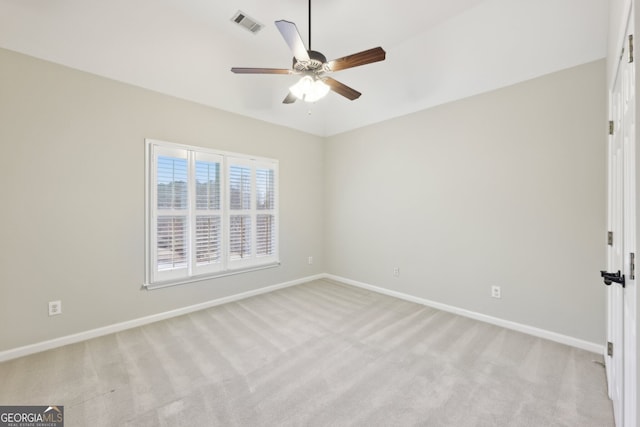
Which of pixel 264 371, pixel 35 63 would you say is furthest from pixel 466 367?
pixel 35 63

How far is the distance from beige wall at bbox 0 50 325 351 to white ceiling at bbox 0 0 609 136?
0.26m

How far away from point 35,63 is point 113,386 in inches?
117

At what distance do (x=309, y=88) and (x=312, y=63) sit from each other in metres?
0.21

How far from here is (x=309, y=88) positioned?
2.26m

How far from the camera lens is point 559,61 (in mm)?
2586

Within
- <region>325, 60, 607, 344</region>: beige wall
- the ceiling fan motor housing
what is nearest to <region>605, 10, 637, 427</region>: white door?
<region>325, 60, 607, 344</region>: beige wall

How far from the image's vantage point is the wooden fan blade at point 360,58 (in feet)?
6.32

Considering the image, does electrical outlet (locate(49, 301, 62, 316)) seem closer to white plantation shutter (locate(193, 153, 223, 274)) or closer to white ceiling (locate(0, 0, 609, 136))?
white plantation shutter (locate(193, 153, 223, 274))

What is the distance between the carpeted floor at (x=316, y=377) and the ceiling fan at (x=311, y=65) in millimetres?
2385

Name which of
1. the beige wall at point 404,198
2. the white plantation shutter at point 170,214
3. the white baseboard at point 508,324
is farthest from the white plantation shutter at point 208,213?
the white baseboard at point 508,324

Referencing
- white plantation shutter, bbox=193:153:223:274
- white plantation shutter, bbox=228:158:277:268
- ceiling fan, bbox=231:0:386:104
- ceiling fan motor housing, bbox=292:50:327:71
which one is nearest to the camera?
ceiling fan, bbox=231:0:386:104

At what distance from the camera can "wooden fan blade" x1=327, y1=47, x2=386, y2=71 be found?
1.93m

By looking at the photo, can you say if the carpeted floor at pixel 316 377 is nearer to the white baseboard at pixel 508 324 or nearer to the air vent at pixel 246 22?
the white baseboard at pixel 508 324

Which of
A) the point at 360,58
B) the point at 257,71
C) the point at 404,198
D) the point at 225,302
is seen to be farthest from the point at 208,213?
the point at 404,198
